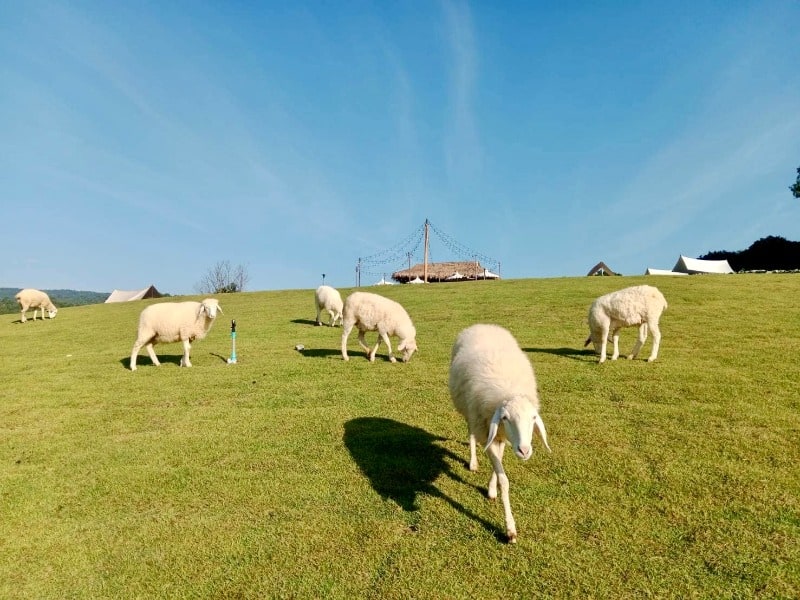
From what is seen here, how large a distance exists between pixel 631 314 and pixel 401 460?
26.1 feet

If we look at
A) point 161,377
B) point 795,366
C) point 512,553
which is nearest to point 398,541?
point 512,553

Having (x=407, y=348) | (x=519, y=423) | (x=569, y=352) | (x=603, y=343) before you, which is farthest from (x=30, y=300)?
(x=519, y=423)

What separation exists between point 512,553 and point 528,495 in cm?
103

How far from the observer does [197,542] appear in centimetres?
449

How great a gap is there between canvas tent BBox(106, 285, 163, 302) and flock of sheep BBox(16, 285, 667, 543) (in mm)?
45589

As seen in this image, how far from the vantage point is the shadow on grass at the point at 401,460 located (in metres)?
5.19

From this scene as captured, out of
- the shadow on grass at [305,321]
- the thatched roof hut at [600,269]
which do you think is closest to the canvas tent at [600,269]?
the thatched roof hut at [600,269]

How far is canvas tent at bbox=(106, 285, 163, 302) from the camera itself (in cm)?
5594

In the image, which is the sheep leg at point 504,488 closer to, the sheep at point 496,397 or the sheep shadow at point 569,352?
the sheep at point 496,397

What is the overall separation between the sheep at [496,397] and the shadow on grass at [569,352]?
6312 millimetres

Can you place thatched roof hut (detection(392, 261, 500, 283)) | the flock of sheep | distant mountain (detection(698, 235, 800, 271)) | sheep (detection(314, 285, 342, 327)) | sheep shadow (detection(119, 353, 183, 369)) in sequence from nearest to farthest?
the flock of sheep → sheep shadow (detection(119, 353, 183, 369)) → sheep (detection(314, 285, 342, 327)) → distant mountain (detection(698, 235, 800, 271)) → thatched roof hut (detection(392, 261, 500, 283))

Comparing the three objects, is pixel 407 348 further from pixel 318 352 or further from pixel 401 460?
pixel 401 460

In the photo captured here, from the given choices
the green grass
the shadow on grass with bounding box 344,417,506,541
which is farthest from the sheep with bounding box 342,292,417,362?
the shadow on grass with bounding box 344,417,506,541

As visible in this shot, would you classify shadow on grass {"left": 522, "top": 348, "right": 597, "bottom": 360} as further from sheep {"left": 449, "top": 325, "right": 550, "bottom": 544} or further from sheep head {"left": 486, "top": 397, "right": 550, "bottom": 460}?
sheep head {"left": 486, "top": 397, "right": 550, "bottom": 460}
